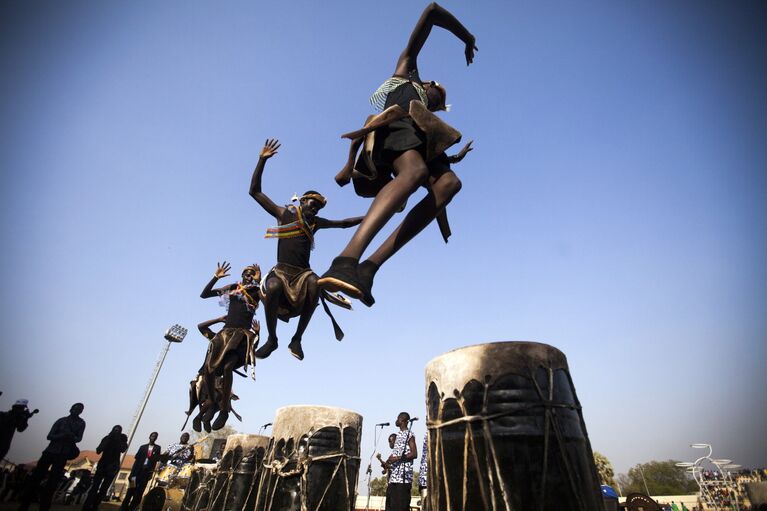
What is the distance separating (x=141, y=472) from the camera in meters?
11.0

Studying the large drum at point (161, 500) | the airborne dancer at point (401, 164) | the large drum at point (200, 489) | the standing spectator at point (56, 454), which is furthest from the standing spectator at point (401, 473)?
the airborne dancer at point (401, 164)

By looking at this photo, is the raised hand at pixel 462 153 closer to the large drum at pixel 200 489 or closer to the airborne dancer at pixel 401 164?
the airborne dancer at pixel 401 164

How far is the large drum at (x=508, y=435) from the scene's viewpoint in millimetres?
1815

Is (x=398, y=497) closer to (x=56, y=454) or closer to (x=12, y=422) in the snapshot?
(x=56, y=454)

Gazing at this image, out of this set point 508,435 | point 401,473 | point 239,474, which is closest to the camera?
point 508,435

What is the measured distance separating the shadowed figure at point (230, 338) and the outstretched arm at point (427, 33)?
573cm

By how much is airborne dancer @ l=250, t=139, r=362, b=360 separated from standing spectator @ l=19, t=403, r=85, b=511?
7201mm

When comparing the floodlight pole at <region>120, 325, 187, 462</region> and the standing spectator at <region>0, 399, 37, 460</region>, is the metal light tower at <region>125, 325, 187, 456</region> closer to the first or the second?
the floodlight pole at <region>120, 325, 187, 462</region>

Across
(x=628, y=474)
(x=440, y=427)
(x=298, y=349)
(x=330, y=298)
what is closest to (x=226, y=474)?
(x=298, y=349)

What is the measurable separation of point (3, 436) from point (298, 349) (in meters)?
8.44

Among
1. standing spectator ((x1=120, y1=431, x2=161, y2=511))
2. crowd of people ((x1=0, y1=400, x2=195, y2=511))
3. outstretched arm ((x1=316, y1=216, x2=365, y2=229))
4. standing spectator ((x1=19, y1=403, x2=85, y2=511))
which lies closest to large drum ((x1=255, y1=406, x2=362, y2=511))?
outstretched arm ((x1=316, y1=216, x2=365, y2=229))

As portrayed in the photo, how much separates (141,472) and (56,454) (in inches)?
162

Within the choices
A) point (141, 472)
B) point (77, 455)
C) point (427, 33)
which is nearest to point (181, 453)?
point (141, 472)

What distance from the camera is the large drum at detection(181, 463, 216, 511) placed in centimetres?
826
